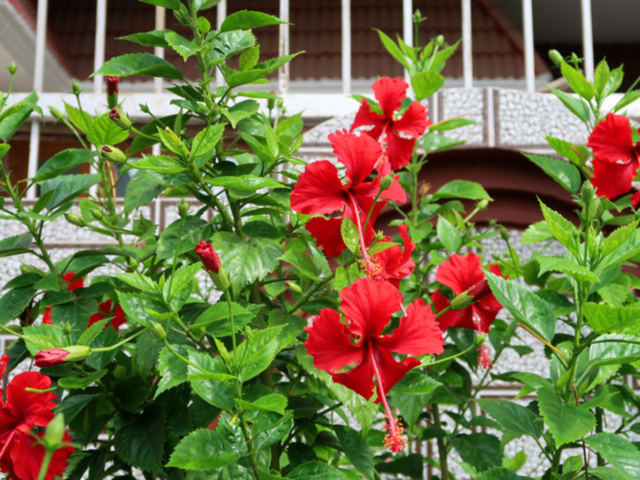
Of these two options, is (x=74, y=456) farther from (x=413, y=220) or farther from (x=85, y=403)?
(x=413, y=220)

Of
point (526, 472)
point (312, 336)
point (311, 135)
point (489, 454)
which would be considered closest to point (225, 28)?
point (312, 336)

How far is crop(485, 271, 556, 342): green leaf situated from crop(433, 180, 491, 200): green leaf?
518 mm

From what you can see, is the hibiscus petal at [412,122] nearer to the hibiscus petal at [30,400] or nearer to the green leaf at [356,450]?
the green leaf at [356,450]

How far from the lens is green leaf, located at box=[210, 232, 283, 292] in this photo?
0.53 metres

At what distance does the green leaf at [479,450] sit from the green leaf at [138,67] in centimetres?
68

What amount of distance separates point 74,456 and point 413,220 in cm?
65

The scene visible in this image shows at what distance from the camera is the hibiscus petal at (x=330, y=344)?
1.57 ft

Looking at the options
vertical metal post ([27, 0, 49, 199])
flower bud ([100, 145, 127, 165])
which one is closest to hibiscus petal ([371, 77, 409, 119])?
flower bud ([100, 145, 127, 165])

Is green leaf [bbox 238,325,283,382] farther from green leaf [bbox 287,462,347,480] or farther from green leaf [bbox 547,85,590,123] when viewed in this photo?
A: green leaf [bbox 547,85,590,123]

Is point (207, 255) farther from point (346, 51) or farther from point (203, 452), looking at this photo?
point (346, 51)

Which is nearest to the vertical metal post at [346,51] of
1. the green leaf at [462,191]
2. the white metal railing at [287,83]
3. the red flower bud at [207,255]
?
the white metal railing at [287,83]

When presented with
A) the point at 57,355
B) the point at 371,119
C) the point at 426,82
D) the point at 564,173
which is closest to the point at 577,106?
the point at 564,173

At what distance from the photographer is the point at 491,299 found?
71cm

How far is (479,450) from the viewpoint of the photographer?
870 millimetres
